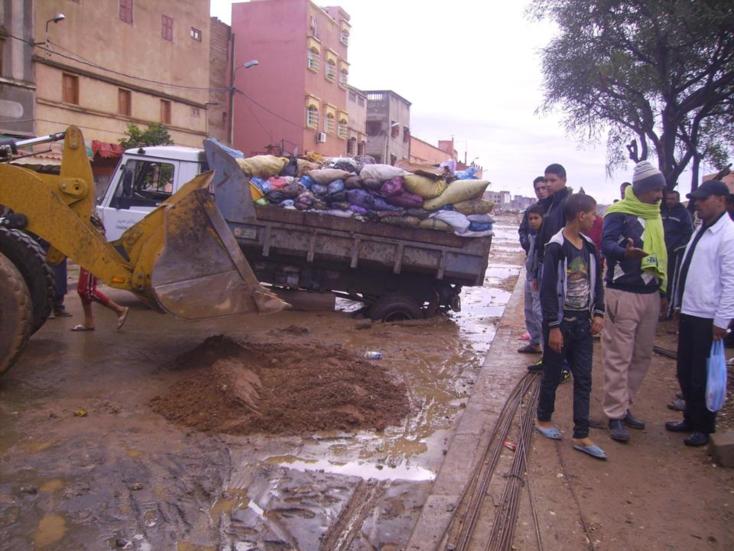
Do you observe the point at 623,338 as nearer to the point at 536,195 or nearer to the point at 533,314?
the point at 533,314

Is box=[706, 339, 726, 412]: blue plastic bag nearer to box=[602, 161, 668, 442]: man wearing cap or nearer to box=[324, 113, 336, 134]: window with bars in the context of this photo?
box=[602, 161, 668, 442]: man wearing cap

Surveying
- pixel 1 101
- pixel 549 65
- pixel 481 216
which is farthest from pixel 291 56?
pixel 481 216

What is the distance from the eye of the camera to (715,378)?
4098 mm

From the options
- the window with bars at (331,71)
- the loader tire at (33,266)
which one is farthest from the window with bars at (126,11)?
the loader tire at (33,266)

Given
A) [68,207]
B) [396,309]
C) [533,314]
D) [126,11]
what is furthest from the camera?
[126,11]

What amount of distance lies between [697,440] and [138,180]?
722 centimetres

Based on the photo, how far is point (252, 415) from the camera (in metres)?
4.45

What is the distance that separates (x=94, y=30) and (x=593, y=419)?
881 inches

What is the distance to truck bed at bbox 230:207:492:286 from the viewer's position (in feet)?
26.0

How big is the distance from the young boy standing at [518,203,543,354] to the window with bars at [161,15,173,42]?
2283cm

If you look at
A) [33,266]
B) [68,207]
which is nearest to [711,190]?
[68,207]

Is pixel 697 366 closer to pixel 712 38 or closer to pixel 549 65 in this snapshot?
pixel 712 38

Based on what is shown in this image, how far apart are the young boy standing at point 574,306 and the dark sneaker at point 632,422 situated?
2.25 feet

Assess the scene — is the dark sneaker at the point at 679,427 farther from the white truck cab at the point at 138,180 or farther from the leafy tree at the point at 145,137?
the leafy tree at the point at 145,137
